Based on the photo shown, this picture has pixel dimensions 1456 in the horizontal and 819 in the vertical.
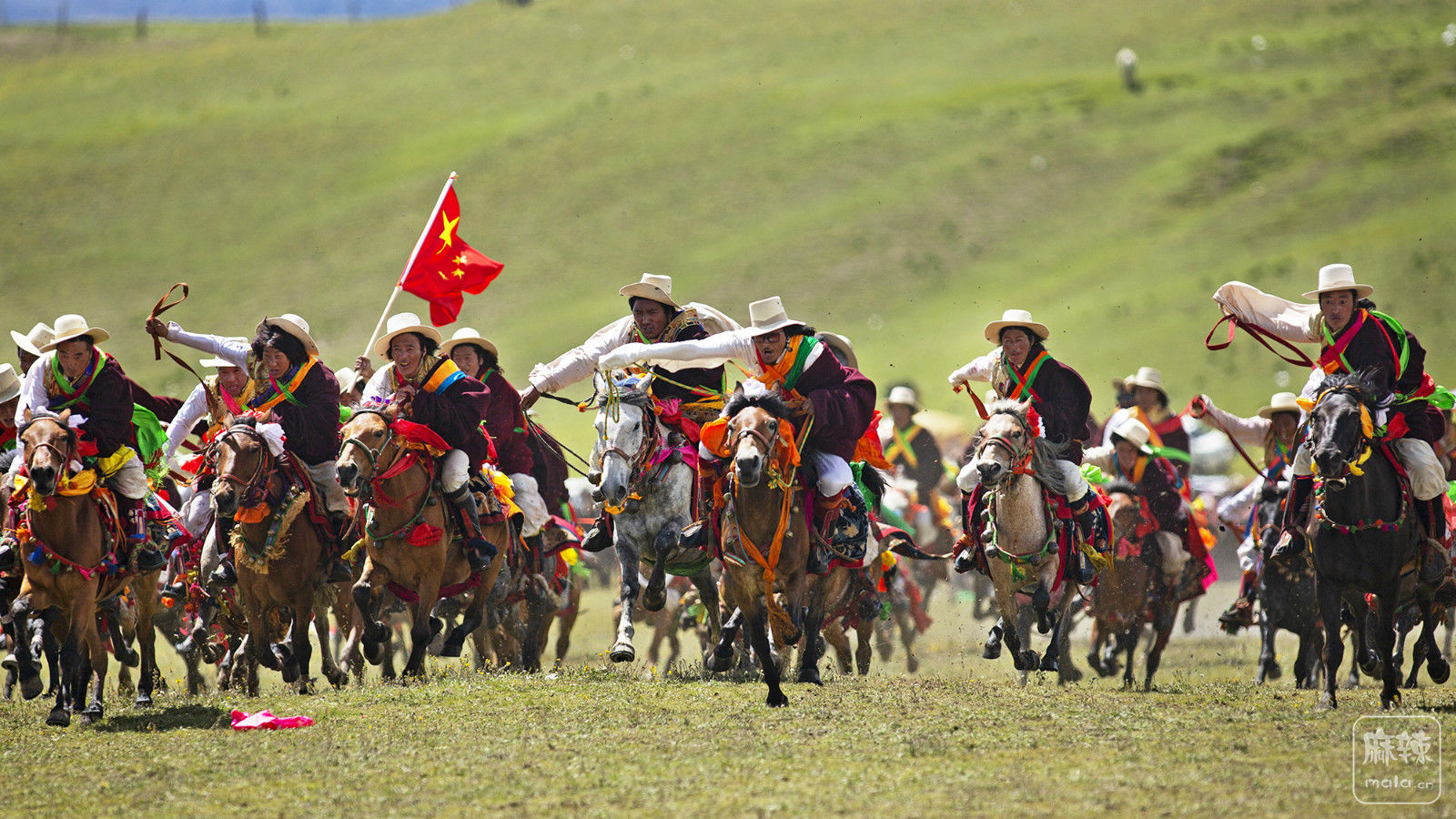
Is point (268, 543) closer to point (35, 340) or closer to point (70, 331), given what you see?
point (70, 331)

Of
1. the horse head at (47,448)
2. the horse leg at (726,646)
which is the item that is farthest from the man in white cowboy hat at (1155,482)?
the horse head at (47,448)

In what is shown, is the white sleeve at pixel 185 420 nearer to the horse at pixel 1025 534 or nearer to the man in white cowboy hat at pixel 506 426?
the man in white cowboy hat at pixel 506 426

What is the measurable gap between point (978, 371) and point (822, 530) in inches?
109

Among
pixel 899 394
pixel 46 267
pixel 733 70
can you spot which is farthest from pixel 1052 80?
pixel 899 394

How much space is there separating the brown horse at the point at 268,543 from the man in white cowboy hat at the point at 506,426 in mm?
2048

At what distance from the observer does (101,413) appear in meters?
11.5

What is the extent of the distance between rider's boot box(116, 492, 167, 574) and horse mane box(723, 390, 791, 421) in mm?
4652

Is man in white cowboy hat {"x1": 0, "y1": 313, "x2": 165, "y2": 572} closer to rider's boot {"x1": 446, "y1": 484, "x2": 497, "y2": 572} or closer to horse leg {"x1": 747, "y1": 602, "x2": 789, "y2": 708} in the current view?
rider's boot {"x1": 446, "y1": 484, "x2": 497, "y2": 572}

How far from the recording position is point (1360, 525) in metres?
11.0

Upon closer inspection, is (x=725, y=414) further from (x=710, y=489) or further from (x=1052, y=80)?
(x=1052, y=80)

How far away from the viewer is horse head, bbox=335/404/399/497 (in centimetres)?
1155

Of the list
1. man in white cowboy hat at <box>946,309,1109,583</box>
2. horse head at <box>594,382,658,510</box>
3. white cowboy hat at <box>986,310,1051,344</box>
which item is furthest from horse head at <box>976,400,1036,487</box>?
horse head at <box>594,382,658,510</box>

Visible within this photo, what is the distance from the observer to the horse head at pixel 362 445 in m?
11.6

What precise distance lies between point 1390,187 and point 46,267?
52962mm
